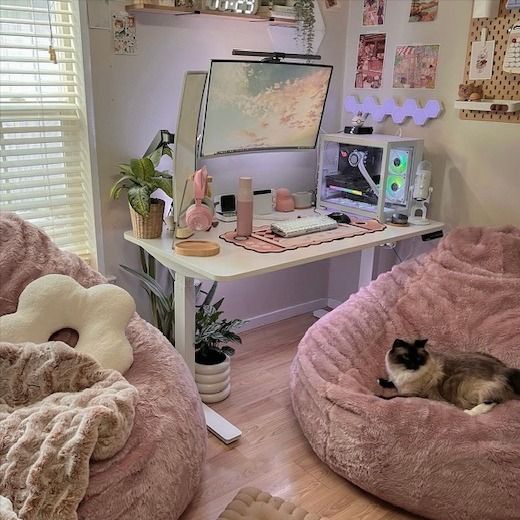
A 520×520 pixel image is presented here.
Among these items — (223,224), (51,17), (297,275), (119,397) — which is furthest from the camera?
(297,275)

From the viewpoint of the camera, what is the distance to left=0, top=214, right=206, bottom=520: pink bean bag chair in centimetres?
158

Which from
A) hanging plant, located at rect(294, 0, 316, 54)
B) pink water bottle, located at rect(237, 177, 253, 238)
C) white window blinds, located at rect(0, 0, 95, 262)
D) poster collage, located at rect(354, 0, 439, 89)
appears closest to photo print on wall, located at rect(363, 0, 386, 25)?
poster collage, located at rect(354, 0, 439, 89)

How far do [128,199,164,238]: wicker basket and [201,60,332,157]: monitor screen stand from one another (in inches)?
14.8

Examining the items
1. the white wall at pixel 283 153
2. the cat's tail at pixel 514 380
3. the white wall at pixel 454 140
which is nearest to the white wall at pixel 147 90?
the white wall at pixel 283 153

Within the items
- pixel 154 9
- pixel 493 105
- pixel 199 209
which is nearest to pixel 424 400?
pixel 199 209

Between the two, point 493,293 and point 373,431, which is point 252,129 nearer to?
point 493,293

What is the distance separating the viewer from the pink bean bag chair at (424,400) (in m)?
1.79

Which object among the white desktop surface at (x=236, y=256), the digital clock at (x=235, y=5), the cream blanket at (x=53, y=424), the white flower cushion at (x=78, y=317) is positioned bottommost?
the cream blanket at (x=53, y=424)

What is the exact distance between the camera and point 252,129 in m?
2.74

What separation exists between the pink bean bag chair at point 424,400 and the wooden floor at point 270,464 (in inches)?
2.7

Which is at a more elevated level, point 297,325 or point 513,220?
point 513,220

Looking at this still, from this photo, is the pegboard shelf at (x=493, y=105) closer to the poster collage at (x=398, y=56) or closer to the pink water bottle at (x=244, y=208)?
the poster collage at (x=398, y=56)

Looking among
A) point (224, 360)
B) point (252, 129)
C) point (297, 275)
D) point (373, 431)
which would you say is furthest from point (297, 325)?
point (373, 431)

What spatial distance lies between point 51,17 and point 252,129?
3.16ft
